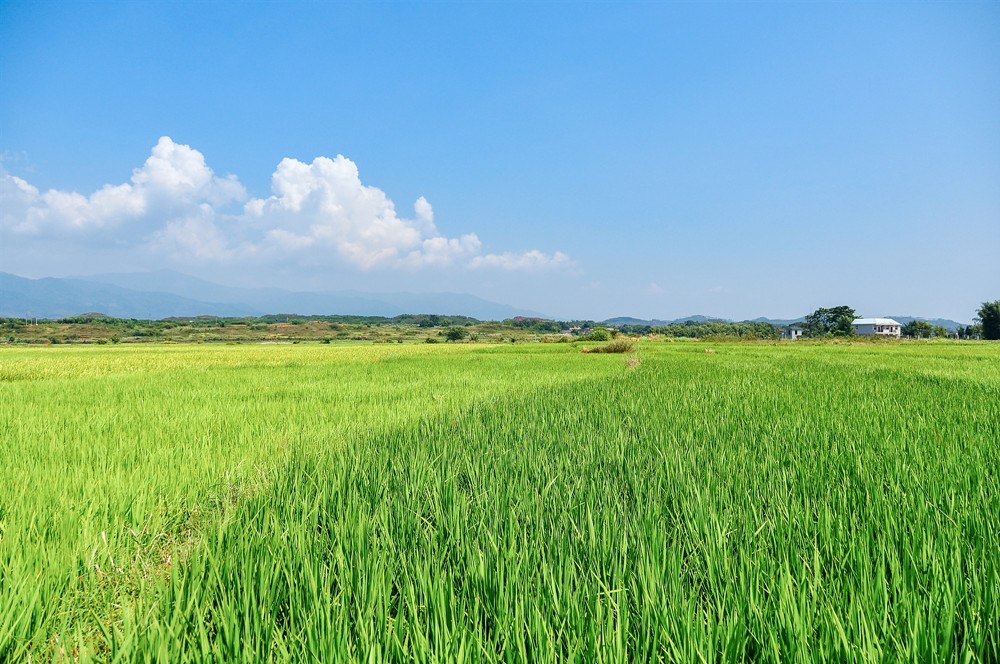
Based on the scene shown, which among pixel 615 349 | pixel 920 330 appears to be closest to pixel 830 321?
pixel 920 330

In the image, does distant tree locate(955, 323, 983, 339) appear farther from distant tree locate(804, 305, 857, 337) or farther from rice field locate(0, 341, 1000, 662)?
rice field locate(0, 341, 1000, 662)

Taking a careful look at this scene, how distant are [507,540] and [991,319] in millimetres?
Answer: 87713

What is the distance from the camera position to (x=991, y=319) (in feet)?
195

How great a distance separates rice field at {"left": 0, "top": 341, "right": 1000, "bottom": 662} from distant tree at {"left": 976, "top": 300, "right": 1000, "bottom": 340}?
81.8 m

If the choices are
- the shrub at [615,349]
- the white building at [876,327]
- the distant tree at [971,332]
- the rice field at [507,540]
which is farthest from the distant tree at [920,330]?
the rice field at [507,540]

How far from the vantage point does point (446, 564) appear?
163cm

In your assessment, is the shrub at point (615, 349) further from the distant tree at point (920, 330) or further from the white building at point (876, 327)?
the white building at point (876, 327)

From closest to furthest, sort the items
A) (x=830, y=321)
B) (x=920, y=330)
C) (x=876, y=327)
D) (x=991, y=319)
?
(x=991, y=319)
(x=920, y=330)
(x=830, y=321)
(x=876, y=327)

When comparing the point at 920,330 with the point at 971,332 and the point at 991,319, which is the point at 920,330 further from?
the point at 991,319

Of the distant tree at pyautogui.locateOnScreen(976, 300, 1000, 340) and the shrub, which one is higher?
the distant tree at pyautogui.locateOnScreen(976, 300, 1000, 340)

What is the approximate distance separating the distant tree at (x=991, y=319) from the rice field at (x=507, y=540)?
81.8 m

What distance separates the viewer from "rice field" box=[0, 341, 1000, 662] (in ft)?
3.81

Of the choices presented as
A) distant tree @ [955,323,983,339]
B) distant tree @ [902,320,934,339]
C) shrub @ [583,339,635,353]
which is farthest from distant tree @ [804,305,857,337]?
shrub @ [583,339,635,353]

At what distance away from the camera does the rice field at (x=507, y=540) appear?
1160 millimetres
